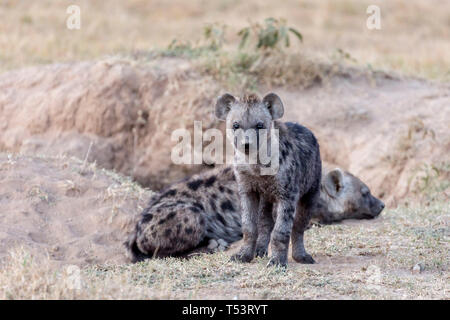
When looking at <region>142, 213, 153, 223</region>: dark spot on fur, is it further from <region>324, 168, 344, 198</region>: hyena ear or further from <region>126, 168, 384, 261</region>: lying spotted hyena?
<region>324, 168, 344, 198</region>: hyena ear

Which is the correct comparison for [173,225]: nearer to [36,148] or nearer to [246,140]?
[246,140]

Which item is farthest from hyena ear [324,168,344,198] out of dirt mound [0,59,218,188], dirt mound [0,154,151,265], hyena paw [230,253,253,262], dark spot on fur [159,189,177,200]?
dirt mound [0,59,218,188]

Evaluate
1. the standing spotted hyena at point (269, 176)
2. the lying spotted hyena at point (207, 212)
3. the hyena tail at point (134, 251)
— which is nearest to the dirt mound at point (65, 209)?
the hyena tail at point (134, 251)

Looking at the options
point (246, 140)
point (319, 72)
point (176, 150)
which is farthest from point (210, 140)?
point (246, 140)

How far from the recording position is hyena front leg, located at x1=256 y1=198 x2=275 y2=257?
5.66 m

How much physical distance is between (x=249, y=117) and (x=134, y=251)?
6.74 ft

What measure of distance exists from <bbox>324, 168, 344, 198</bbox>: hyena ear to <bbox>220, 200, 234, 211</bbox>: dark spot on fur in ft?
3.67

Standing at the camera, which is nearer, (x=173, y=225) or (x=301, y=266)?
(x=301, y=266)

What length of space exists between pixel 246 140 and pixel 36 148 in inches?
215

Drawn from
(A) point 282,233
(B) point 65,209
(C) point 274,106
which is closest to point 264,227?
(A) point 282,233

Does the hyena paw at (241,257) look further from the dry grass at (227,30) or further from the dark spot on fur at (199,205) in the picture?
the dry grass at (227,30)

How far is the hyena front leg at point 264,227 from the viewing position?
18.6ft

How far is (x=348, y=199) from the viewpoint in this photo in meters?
7.49

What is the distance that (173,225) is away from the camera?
6.52m
